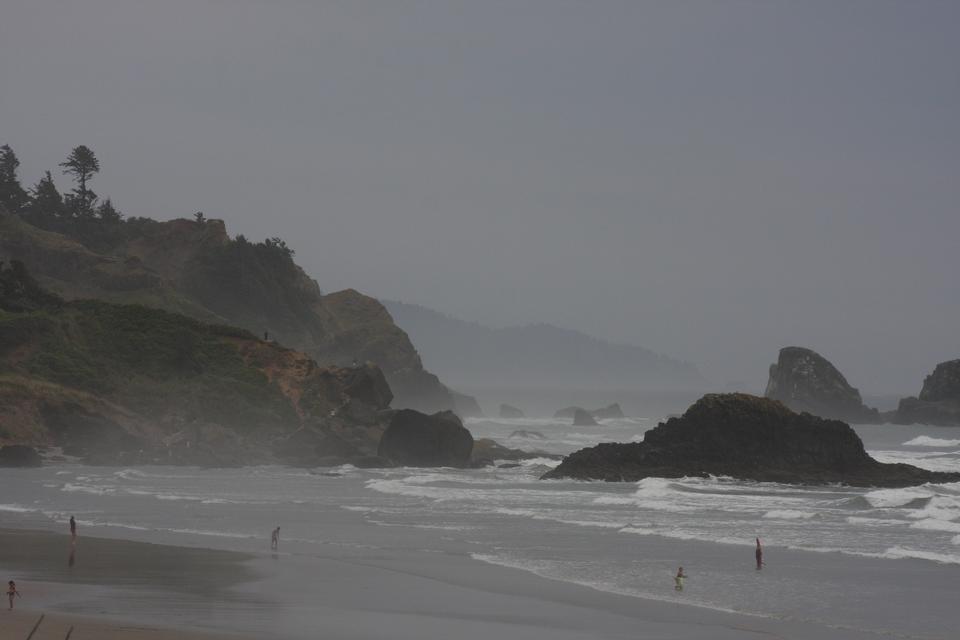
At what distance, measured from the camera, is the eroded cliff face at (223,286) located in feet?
294

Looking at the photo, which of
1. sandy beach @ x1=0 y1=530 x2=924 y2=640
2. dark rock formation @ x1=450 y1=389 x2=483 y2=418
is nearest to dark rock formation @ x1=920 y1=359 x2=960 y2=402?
dark rock formation @ x1=450 y1=389 x2=483 y2=418

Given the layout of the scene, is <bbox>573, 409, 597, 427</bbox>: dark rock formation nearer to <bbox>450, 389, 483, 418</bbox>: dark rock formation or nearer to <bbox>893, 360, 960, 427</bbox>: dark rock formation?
<bbox>450, 389, 483, 418</bbox>: dark rock formation

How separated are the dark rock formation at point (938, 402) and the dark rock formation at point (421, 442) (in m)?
78.6

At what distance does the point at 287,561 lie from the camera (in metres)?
28.3

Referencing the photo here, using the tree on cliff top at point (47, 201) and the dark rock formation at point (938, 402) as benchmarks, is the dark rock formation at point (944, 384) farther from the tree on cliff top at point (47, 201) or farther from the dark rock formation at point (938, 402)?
the tree on cliff top at point (47, 201)

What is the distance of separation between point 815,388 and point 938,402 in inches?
559

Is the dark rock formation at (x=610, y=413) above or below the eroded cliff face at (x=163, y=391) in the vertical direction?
above

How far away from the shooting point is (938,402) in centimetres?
12269

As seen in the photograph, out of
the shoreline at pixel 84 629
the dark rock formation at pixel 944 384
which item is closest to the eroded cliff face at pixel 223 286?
the dark rock formation at pixel 944 384

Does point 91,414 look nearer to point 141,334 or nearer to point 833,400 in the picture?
point 141,334

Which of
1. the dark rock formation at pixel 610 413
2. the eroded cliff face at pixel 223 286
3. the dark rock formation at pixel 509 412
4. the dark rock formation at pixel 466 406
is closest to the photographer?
the eroded cliff face at pixel 223 286

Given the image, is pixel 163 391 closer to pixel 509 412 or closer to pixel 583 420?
pixel 583 420

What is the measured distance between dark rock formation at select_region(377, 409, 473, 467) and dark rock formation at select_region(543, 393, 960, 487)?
9.82m

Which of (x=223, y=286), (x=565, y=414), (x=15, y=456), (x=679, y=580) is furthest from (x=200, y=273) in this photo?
(x=679, y=580)
